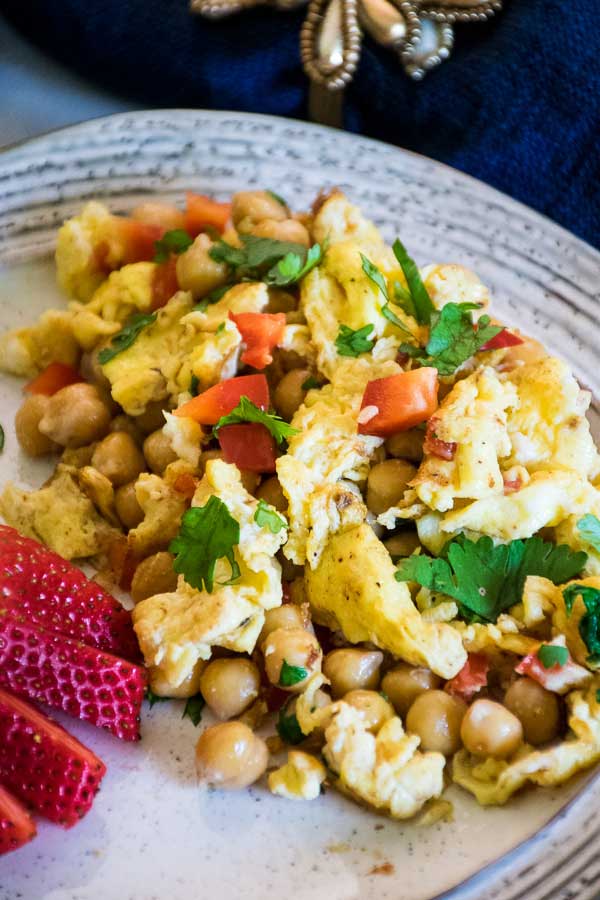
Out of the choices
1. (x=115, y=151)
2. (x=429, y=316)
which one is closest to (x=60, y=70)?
(x=115, y=151)

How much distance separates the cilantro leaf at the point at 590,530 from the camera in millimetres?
2715

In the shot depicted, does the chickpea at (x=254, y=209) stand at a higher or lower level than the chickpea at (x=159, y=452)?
higher

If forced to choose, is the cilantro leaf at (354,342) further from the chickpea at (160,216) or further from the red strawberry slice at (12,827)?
the red strawberry slice at (12,827)

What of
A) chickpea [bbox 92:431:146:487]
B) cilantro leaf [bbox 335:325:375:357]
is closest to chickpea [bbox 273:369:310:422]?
cilantro leaf [bbox 335:325:375:357]

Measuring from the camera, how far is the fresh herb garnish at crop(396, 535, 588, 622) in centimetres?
271

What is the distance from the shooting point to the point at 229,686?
265 centimetres

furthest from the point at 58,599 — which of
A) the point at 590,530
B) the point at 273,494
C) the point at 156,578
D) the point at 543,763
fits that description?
the point at 590,530

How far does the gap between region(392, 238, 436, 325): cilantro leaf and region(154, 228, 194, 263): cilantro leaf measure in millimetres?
762

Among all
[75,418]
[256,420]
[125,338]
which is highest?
[256,420]

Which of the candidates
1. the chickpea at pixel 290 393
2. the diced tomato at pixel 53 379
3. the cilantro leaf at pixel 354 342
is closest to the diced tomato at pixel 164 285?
the diced tomato at pixel 53 379

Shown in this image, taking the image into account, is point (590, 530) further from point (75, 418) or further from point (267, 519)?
point (75, 418)

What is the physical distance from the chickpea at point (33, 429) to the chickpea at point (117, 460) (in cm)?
21

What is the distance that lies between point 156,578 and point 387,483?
68 cm

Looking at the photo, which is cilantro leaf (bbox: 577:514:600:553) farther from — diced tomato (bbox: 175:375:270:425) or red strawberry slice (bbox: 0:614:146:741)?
red strawberry slice (bbox: 0:614:146:741)
